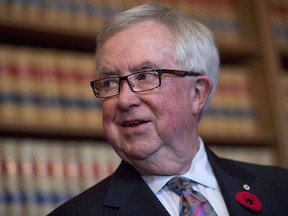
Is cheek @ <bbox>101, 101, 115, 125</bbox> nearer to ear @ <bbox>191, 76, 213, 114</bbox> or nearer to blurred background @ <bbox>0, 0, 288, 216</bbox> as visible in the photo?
ear @ <bbox>191, 76, 213, 114</bbox>

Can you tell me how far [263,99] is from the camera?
245 cm

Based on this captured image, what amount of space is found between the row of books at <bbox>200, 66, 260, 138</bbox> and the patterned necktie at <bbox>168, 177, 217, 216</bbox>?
844 mm

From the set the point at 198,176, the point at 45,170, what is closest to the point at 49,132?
the point at 45,170

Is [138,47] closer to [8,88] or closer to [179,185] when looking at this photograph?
[179,185]

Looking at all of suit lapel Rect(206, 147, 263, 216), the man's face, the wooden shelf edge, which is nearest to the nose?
the man's face

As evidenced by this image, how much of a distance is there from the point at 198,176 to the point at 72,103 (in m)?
0.77

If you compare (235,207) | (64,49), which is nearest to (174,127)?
(235,207)

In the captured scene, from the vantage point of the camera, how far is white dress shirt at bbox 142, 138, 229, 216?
1.36m

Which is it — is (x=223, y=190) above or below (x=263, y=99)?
below

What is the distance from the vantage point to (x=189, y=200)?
1.33 meters

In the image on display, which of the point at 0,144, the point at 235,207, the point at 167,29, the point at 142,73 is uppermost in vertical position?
the point at 167,29

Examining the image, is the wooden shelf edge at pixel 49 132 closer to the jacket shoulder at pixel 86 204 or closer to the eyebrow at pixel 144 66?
the jacket shoulder at pixel 86 204

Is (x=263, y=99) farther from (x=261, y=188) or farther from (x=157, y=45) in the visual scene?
(x=157, y=45)

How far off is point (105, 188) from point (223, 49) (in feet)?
3.78
